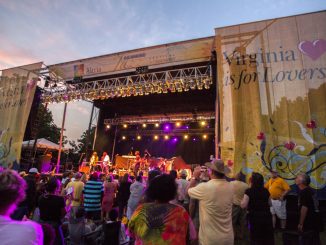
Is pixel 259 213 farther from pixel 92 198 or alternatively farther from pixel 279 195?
pixel 92 198

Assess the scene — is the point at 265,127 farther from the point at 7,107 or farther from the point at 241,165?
the point at 7,107

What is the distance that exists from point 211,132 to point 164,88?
225 inches

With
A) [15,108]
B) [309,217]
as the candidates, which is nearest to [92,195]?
[309,217]

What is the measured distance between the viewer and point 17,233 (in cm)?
124

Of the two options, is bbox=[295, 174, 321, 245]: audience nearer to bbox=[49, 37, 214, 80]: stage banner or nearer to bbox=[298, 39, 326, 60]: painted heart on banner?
bbox=[298, 39, 326, 60]: painted heart on banner

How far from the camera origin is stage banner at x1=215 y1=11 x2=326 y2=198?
5.77 meters

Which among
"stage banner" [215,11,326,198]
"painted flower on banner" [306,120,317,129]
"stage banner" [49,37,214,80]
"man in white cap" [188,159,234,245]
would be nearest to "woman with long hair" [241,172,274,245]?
"man in white cap" [188,159,234,245]

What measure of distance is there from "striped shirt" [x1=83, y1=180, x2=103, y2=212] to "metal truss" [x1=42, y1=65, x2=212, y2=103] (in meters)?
5.41

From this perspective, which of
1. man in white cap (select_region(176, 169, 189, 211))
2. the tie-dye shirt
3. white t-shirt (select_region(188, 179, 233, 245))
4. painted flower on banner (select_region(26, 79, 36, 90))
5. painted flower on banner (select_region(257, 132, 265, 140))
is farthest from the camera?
painted flower on banner (select_region(26, 79, 36, 90))

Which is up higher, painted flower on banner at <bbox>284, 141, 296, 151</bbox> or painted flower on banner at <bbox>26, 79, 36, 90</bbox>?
painted flower on banner at <bbox>26, 79, 36, 90</bbox>

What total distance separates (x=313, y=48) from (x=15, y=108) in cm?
1176

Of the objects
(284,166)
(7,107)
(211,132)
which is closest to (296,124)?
(284,166)

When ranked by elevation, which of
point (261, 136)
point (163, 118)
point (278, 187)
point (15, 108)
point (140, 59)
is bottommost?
point (278, 187)

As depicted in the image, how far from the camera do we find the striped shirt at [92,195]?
16.2 ft
